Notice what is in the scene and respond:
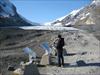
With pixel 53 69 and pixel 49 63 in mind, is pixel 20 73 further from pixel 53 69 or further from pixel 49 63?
pixel 49 63

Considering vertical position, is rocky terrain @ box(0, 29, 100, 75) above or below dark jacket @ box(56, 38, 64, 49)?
below

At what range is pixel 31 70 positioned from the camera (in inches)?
610

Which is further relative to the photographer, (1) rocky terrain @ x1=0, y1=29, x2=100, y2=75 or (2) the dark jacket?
(1) rocky terrain @ x1=0, y1=29, x2=100, y2=75

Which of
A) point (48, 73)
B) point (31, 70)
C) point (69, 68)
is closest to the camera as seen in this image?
point (31, 70)

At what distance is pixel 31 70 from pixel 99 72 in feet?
8.88

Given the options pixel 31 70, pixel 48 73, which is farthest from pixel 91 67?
pixel 31 70

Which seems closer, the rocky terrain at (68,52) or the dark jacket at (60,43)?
the dark jacket at (60,43)

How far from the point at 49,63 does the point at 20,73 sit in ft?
13.2

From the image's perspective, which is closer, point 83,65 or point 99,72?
point 99,72

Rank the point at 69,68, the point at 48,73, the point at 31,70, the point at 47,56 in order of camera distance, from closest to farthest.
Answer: the point at 31,70 < the point at 48,73 < the point at 69,68 < the point at 47,56

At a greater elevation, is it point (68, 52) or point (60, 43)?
point (60, 43)

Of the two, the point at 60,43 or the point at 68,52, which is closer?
the point at 60,43

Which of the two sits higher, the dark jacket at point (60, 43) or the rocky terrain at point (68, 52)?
the dark jacket at point (60, 43)

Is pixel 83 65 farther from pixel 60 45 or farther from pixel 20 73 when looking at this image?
pixel 20 73
